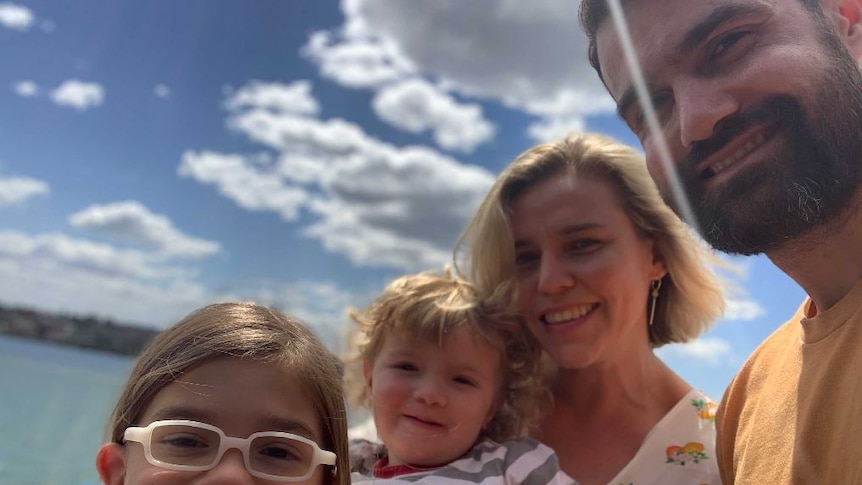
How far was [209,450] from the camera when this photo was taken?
1418 millimetres

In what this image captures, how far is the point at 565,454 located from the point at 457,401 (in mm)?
642

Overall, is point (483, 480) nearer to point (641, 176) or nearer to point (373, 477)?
point (373, 477)

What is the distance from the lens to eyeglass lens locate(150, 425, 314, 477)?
1.41 m

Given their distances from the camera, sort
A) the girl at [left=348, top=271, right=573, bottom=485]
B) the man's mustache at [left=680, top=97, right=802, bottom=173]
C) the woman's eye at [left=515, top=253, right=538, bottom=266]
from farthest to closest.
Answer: the woman's eye at [left=515, top=253, right=538, bottom=266], the girl at [left=348, top=271, right=573, bottom=485], the man's mustache at [left=680, top=97, right=802, bottom=173]

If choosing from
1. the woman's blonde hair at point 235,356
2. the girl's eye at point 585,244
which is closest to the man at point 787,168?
the girl's eye at point 585,244

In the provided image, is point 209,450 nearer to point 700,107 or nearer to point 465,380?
point 465,380

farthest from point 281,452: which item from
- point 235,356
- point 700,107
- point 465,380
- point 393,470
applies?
point 700,107

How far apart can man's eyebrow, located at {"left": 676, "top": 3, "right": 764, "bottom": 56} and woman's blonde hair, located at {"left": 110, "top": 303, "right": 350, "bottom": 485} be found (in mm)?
1392

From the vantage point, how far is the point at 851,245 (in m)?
1.62

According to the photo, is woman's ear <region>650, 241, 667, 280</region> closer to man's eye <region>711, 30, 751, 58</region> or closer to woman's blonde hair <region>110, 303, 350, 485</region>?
man's eye <region>711, 30, 751, 58</region>

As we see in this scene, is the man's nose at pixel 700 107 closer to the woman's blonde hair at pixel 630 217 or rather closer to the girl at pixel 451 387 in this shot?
the woman's blonde hair at pixel 630 217

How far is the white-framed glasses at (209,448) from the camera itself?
4.62ft

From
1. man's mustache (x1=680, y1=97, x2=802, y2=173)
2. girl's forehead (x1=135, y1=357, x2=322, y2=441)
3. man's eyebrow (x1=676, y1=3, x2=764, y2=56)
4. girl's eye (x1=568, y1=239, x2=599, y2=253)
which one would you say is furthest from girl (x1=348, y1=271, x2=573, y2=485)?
man's eyebrow (x1=676, y1=3, x2=764, y2=56)

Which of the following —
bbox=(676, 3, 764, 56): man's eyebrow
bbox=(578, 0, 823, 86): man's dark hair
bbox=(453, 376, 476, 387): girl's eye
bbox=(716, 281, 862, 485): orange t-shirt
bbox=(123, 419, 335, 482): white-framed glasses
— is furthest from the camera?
bbox=(453, 376, 476, 387): girl's eye
